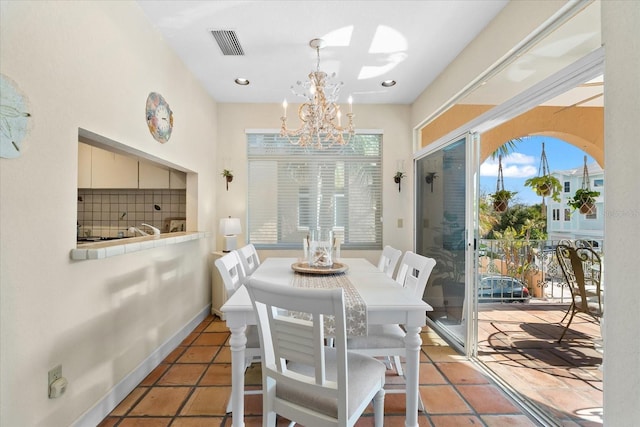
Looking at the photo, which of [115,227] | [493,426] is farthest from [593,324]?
[115,227]

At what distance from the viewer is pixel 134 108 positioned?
2133 millimetres

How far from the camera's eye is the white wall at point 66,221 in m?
1.27

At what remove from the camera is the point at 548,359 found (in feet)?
8.75

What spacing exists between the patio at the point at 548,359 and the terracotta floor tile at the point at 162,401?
7.36 ft

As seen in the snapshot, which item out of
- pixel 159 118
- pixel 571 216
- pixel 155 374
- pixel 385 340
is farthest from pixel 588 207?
pixel 155 374

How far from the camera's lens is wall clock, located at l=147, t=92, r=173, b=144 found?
234 cm

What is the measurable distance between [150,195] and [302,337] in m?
3.25

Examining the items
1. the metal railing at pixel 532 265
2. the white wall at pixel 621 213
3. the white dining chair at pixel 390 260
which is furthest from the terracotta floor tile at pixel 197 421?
the metal railing at pixel 532 265

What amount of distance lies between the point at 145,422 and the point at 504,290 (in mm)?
4627

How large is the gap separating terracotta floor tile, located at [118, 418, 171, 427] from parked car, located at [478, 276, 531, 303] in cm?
419

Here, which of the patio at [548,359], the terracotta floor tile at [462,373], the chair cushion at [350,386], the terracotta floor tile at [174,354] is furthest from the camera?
the terracotta floor tile at [174,354]

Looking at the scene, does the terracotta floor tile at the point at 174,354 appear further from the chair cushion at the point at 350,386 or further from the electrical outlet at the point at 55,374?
the chair cushion at the point at 350,386

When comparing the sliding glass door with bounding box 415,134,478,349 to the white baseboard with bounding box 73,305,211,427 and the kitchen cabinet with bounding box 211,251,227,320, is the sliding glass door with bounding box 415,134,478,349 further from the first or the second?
the white baseboard with bounding box 73,305,211,427

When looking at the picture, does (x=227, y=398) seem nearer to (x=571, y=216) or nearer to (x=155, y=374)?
(x=155, y=374)
